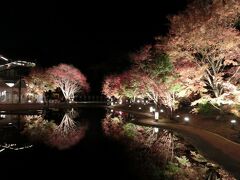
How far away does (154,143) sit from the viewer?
762 inches

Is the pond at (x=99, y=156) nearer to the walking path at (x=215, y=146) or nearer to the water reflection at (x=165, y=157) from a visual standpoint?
the water reflection at (x=165, y=157)

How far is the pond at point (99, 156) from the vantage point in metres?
12.3

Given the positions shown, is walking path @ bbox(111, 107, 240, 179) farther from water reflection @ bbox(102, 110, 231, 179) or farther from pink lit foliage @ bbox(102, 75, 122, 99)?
pink lit foliage @ bbox(102, 75, 122, 99)

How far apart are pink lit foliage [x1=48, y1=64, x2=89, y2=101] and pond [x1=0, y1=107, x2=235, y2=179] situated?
1629 inches

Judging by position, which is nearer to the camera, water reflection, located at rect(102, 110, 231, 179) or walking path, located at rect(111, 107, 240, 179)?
water reflection, located at rect(102, 110, 231, 179)

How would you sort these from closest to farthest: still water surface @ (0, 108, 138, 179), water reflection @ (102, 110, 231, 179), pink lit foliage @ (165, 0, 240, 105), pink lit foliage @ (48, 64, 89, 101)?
1. still water surface @ (0, 108, 138, 179)
2. water reflection @ (102, 110, 231, 179)
3. pink lit foliage @ (165, 0, 240, 105)
4. pink lit foliage @ (48, 64, 89, 101)

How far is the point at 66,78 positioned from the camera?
214ft

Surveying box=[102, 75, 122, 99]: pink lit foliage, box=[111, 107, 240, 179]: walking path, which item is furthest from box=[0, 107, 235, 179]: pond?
box=[102, 75, 122, 99]: pink lit foliage

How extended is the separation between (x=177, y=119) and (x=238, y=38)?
1105 centimetres

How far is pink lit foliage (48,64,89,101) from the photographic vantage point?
2520 inches

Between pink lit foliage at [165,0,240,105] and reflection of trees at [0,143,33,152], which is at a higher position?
pink lit foliage at [165,0,240,105]

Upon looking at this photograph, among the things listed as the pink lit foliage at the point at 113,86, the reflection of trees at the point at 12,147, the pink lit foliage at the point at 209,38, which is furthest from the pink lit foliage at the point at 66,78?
the reflection of trees at the point at 12,147

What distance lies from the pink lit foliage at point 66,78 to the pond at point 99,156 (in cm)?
4139

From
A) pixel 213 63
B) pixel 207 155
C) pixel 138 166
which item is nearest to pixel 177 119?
pixel 213 63
